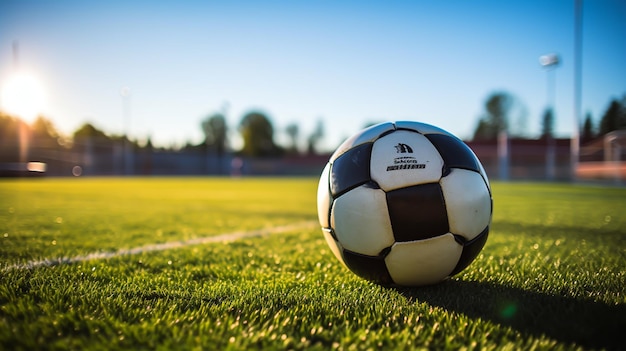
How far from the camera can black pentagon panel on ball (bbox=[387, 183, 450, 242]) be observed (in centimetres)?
182

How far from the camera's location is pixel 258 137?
80.0m

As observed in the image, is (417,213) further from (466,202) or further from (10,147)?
(10,147)

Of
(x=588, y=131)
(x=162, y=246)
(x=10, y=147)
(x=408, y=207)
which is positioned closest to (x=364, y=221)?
(x=408, y=207)

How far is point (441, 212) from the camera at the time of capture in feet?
6.05

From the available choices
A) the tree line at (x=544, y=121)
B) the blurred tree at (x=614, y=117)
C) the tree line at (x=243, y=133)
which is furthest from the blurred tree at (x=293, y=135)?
the blurred tree at (x=614, y=117)

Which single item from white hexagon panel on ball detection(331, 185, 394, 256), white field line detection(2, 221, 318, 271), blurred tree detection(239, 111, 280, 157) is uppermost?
blurred tree detection(239, 111, 280, 157)

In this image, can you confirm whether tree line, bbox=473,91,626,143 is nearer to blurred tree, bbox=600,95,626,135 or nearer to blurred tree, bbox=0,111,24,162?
blurred tree, bbox=600,95,626,135

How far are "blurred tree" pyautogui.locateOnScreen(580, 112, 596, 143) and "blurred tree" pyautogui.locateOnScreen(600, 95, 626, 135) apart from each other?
99 centimetres

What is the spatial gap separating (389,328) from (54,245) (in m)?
3.17

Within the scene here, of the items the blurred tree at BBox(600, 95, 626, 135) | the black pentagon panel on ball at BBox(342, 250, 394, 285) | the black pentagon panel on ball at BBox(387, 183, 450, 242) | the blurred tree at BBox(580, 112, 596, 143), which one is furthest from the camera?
the blurred tree at BBox(580, 112, 596, 143)

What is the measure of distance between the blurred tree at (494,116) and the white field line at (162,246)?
65.0 m

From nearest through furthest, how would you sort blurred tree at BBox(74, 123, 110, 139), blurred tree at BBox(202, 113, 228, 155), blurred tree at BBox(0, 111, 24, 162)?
blurred tree at BBox(0, 111, 24, 162) < blurred tree at BBox(74, 123, 110, 139) < blurred tree at BBox(202, 113, 228, 155)

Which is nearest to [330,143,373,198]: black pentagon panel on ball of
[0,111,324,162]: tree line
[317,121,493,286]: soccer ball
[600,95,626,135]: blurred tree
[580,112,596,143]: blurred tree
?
[317,121,493,286]: soccer ball

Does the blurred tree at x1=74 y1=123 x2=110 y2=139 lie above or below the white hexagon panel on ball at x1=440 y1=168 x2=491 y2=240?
above
